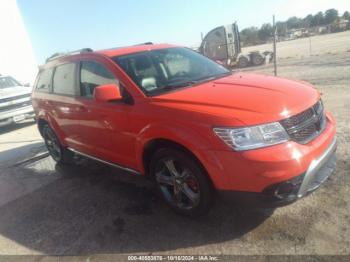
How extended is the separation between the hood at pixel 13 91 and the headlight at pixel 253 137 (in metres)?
9.83

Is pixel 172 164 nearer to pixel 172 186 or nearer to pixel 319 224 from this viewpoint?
pixel 172 186

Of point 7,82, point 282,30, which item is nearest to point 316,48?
point 7,82

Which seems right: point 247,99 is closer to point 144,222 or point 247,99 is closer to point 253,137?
point 253,137

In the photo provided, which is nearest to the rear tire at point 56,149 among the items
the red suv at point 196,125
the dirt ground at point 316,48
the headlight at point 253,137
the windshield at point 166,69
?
the red suv at point 196,125

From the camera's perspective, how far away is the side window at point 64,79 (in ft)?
16.1

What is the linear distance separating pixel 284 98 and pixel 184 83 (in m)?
1.19

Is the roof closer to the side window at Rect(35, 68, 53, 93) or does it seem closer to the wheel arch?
the wheel arch

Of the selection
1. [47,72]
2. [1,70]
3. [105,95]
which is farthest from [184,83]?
[1,70]

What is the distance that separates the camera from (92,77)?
4.50 metres

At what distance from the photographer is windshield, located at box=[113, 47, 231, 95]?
3.88 m

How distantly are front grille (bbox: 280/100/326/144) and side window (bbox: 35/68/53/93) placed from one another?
4.19m

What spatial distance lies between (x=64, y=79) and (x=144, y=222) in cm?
267

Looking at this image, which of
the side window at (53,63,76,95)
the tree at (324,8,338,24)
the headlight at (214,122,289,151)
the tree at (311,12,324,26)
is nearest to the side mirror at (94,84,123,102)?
the side window at (53,63,76,95)

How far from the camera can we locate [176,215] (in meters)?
3.80
